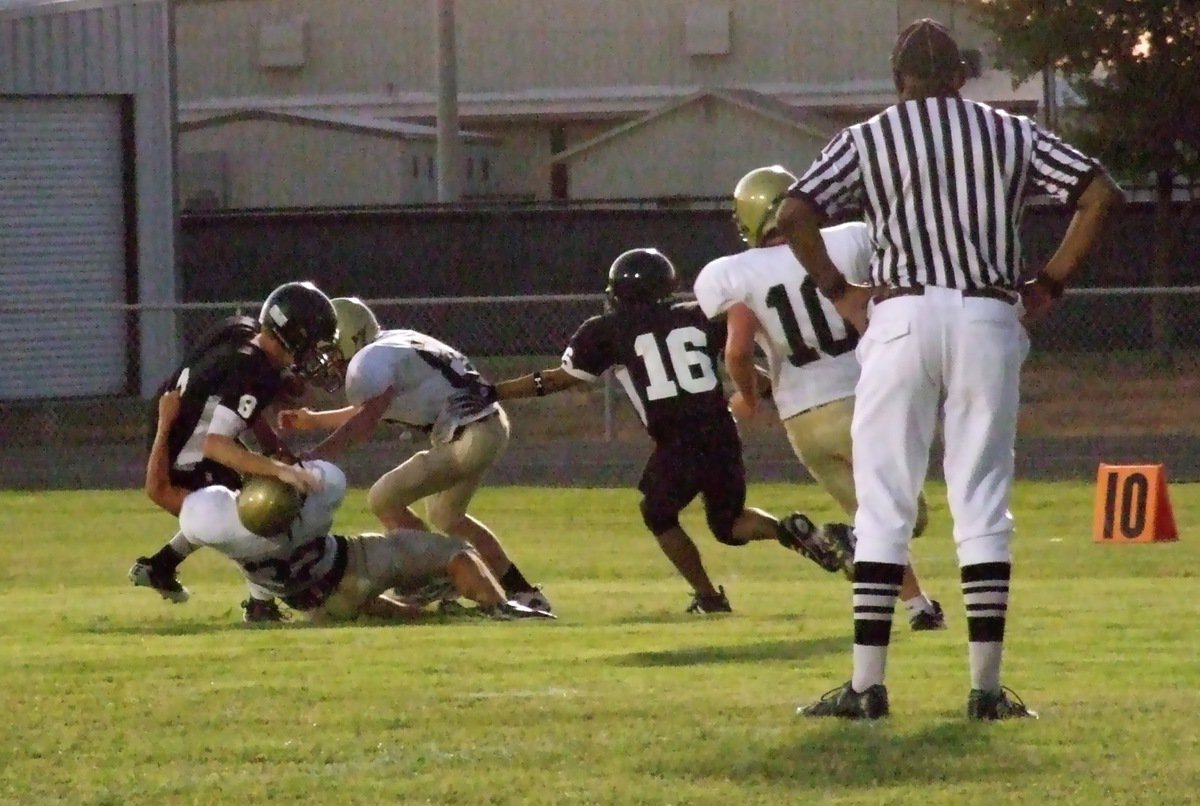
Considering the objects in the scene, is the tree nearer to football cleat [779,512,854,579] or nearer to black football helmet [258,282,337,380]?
football cleat [779,512,854,579]

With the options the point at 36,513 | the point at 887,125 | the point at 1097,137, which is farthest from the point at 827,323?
the point at 1097,137

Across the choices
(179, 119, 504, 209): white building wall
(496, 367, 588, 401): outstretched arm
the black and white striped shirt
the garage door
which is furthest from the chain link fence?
(179, 119, 504, 209): white building wall

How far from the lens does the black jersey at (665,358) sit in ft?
33.3

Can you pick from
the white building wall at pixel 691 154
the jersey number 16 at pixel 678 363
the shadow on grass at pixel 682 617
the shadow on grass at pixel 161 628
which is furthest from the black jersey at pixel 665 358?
the white building wall at pixel 691 154

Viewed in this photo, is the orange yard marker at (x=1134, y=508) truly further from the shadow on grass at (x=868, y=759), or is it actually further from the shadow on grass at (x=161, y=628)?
the shadow on grass at (x=868, y=759)

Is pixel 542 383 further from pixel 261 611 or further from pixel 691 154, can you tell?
pixel 691 154

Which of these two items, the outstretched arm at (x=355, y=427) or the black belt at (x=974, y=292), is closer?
the black belt at (x=974, y=292)

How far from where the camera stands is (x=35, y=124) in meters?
24.5

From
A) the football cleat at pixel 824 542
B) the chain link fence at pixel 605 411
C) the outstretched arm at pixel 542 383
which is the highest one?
the outstretched arm at pixel 542 383

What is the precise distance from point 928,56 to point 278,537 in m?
3.88

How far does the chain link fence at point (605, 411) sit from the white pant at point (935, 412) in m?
12.2

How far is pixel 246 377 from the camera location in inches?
355

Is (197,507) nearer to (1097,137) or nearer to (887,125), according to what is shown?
(887,125)

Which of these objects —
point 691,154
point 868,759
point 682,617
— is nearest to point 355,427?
point 682,617
